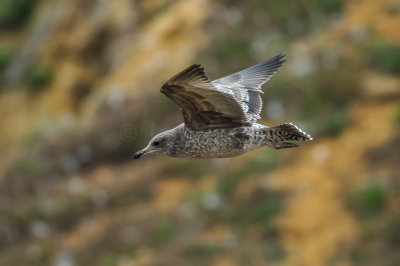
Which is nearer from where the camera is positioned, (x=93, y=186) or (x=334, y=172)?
(x=334, y=172)

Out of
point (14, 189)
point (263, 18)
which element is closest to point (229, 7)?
point (263, 18)

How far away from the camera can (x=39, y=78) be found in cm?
1421

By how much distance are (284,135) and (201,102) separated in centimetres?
71

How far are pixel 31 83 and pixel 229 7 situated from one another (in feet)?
12.3

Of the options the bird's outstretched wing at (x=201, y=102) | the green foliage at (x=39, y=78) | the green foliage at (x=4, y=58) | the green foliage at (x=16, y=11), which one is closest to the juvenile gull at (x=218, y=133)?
the bird's outstretched wing at (x=201, y=102)

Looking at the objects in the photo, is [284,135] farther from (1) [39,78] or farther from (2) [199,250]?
(1) [39,78]

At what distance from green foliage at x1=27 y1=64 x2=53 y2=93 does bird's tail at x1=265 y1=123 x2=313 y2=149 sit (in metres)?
8.29

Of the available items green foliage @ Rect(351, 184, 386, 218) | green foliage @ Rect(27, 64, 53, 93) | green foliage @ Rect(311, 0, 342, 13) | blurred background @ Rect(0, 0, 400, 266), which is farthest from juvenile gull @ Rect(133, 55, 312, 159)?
green foliage @ Rect(27, 64, 53, 93)

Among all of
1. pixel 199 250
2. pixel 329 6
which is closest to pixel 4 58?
pixel 329 6

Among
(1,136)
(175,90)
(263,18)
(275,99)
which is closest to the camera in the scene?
(175,90)

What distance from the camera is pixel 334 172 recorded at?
36.1ft

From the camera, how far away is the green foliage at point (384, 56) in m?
12.0

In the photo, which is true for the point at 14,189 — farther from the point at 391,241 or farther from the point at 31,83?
the point at 391,241

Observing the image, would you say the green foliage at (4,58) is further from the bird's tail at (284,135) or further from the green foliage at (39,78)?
the bird's tail at (284,135)
